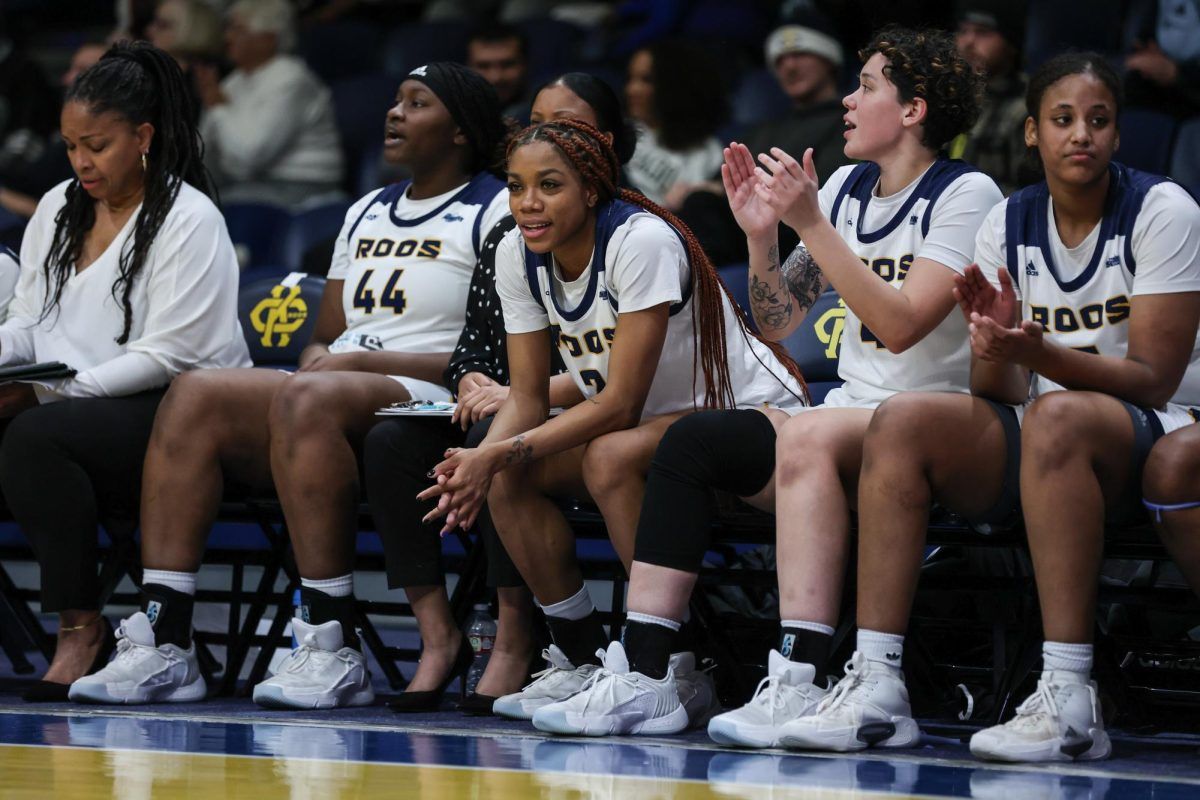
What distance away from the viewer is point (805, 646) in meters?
3.25

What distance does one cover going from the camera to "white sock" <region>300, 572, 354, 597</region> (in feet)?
12.9

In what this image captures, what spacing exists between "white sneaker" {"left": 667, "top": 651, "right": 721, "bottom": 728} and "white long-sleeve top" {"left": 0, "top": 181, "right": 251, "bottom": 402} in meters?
1.39

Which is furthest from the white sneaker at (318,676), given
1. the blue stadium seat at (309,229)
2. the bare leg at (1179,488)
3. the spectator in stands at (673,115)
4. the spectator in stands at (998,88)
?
the spectator in stands at (673,115)

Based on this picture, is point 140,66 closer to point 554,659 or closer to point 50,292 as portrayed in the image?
point 50,292

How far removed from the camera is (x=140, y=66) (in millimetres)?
4332

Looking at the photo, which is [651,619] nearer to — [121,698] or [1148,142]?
[121,698]

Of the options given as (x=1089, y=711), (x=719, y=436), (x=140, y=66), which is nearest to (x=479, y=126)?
(x=140, y=66)

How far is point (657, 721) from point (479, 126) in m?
1.72

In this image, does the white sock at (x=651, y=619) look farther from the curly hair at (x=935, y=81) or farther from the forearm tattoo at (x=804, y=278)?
the curly hair at (x=935, y=81)

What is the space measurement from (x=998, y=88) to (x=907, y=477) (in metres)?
2.65

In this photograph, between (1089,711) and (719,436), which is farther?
(719,436)

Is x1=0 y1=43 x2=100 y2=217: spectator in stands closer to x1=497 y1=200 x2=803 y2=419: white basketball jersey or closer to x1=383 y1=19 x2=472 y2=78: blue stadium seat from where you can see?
x1=383 y1=19 x2=472 y2=78: blue stadium seat

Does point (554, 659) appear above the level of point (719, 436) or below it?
below

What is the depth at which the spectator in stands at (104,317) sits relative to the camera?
4016mm
